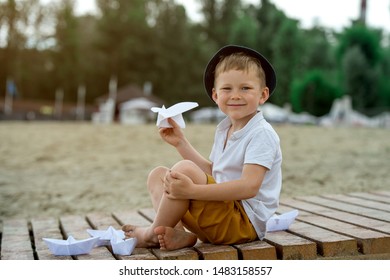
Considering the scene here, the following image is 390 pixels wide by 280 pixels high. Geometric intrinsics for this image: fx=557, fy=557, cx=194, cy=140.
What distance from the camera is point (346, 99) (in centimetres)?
1870

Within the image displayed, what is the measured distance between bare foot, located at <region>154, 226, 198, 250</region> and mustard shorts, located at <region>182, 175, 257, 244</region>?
55 millimetres

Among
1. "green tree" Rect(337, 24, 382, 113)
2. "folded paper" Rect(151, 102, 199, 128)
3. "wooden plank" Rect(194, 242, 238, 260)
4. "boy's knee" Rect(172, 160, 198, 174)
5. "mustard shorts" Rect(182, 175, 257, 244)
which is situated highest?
"green tree" Rect(337, 24, 382, 113)

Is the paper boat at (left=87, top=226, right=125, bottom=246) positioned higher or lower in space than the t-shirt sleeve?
lower

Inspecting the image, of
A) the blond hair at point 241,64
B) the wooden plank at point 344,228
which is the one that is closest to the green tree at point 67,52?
the wooden plank at point 344,228

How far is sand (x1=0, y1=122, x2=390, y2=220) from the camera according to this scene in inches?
175

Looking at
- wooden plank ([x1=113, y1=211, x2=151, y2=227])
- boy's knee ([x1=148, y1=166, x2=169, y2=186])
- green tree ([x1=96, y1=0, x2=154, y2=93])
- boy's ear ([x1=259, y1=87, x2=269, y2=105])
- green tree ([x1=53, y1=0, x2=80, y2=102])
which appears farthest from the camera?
green tree ([x1=96, y1=0, x2=154, y2=93])

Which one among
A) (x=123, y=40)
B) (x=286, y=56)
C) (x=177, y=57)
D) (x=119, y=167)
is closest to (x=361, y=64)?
(x=286, y=56)

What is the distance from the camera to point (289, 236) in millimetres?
2314

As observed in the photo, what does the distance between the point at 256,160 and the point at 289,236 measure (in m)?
0.45

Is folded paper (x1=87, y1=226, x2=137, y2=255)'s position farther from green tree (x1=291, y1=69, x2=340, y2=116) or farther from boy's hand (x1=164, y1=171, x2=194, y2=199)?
green tree (x1=291, y1=69, x2=340, y2=116)

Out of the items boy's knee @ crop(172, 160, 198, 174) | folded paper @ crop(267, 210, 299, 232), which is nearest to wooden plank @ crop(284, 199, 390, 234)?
folded paper @ crop(267, 210, 299, 232)

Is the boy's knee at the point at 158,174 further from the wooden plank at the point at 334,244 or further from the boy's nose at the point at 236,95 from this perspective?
the wooden plank at the point at 334,244
